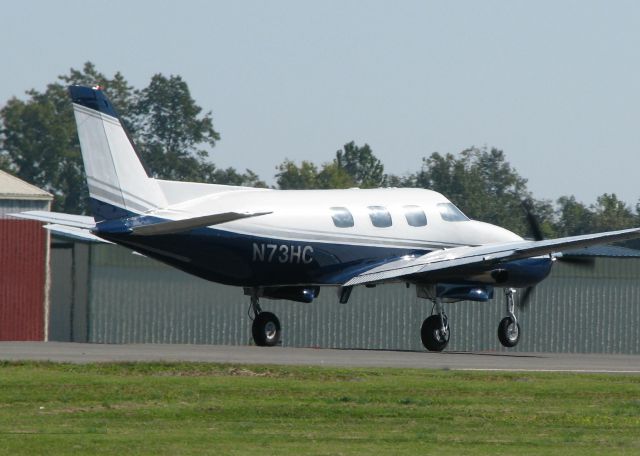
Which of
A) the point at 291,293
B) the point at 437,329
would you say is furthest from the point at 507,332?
the point at 291,293

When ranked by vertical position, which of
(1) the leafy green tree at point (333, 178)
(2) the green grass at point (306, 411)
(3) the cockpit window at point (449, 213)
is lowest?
(2) the green grass at point (306, 411)

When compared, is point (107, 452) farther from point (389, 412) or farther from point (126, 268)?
point (126, 268)

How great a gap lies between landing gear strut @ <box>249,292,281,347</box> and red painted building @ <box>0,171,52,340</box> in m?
10.5

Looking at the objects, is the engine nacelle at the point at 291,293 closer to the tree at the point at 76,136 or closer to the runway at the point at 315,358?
the runway at the point at 315,358

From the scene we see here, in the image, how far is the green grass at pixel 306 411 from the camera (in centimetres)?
1831

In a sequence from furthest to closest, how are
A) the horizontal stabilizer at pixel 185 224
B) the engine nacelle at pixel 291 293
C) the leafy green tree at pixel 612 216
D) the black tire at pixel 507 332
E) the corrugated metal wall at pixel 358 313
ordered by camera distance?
the leafy green tree at pixel 612 216 < the corrugated metal wall at pixel 358 313 < the black tire at pixel 507 332 < the engine nacelle at pixel 291 293 < the horizontal stabilizer at pixel 185 224

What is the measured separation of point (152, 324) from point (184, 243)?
13764mm

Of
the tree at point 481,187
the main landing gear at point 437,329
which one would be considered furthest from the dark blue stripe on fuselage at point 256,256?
the tree at point 481,187

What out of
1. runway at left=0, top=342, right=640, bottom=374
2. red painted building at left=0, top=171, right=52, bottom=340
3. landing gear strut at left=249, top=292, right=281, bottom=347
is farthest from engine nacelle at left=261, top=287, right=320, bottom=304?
red painted building at left=0, top=171, right=52, bottom=340

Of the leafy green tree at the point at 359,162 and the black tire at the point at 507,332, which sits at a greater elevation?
the leafy green tree at the point at 359,162

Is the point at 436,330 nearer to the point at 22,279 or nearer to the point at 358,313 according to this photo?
the point at 358,313

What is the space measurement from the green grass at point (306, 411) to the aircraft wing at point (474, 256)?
817 centimetres

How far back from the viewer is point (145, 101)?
159250 millimetres

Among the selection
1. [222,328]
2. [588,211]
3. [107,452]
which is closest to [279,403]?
[107,452]
